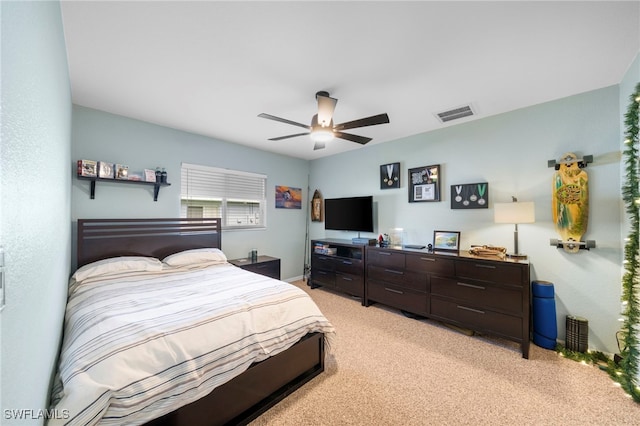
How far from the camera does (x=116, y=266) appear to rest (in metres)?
2.60

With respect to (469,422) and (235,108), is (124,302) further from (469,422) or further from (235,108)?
(469,422)

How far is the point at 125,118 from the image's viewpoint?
3074mm

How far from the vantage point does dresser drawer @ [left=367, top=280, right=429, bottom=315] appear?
3089 millimetres

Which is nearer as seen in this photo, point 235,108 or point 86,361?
point 86,361

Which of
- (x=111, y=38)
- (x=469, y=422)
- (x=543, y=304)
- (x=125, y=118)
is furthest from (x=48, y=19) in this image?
(x=543, y=304)

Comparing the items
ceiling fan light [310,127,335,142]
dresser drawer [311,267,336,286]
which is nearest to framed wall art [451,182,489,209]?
ceiling fan light [310,127,335,142]

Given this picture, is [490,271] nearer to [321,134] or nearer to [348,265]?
[348,265]

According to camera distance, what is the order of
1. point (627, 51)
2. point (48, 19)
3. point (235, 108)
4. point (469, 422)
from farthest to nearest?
point (235, 108) < point (627, 51) < point (469, 422) < point (48, 19)

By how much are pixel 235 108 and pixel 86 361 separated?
8.31 ft

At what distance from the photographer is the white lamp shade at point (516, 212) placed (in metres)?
2.49

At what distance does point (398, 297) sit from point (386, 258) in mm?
540

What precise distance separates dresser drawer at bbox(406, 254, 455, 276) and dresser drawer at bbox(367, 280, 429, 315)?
33 centimetres

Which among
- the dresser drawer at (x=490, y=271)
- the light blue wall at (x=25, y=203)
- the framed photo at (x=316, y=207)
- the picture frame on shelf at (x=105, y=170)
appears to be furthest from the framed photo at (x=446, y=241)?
the picture frame on shelf at (x=105, y=170)

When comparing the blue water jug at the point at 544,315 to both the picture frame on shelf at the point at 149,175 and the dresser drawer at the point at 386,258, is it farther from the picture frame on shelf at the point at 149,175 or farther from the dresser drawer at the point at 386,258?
the picture frame on shelf at the point at 149,175
